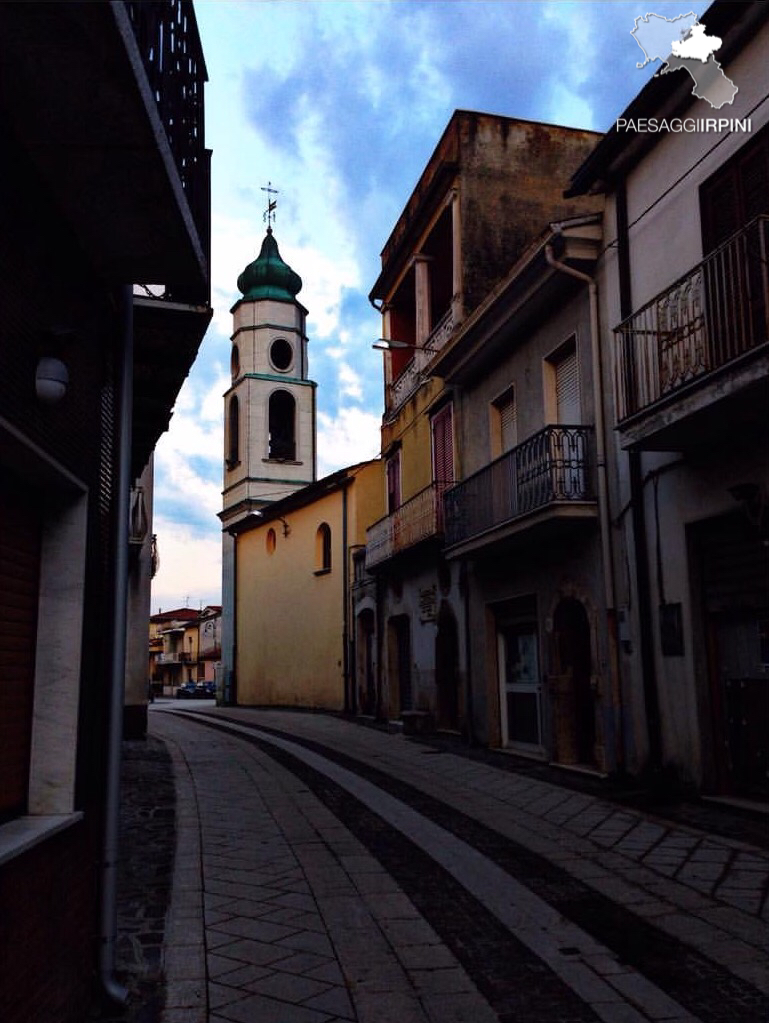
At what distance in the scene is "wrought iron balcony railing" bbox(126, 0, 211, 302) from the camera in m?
3.70

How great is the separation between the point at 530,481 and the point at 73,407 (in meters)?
9.03

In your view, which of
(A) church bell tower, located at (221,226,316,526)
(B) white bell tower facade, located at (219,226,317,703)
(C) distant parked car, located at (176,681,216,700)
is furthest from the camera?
(C) distant parked car, located at (176,681,216,700)

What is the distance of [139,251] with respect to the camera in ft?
13.6

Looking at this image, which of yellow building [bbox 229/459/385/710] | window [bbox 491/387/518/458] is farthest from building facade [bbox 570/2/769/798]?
yellow building [bbox 229/459/385/710]

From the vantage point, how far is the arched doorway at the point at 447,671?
1748 centimetres

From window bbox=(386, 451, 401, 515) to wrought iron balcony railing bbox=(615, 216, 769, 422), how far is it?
10.8 metres

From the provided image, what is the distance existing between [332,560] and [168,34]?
22847 millimetres

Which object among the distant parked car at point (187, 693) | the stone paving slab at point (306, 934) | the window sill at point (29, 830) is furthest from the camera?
the distant parked car at point (187, 693)

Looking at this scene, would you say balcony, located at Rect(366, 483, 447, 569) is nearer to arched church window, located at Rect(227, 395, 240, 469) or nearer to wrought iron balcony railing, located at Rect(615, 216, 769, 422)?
wrought iron balcony railing, located at Rect(615, 216, 769, 422)

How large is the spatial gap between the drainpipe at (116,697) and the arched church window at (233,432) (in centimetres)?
3358

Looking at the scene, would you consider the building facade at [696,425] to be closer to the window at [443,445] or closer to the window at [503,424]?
the window at [503,424]

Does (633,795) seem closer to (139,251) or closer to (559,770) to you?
(559,770)

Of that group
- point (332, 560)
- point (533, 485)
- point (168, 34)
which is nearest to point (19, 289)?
point (168, 34)

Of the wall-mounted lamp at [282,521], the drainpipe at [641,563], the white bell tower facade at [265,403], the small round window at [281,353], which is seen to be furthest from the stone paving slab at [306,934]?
the small round window at [281,353]
